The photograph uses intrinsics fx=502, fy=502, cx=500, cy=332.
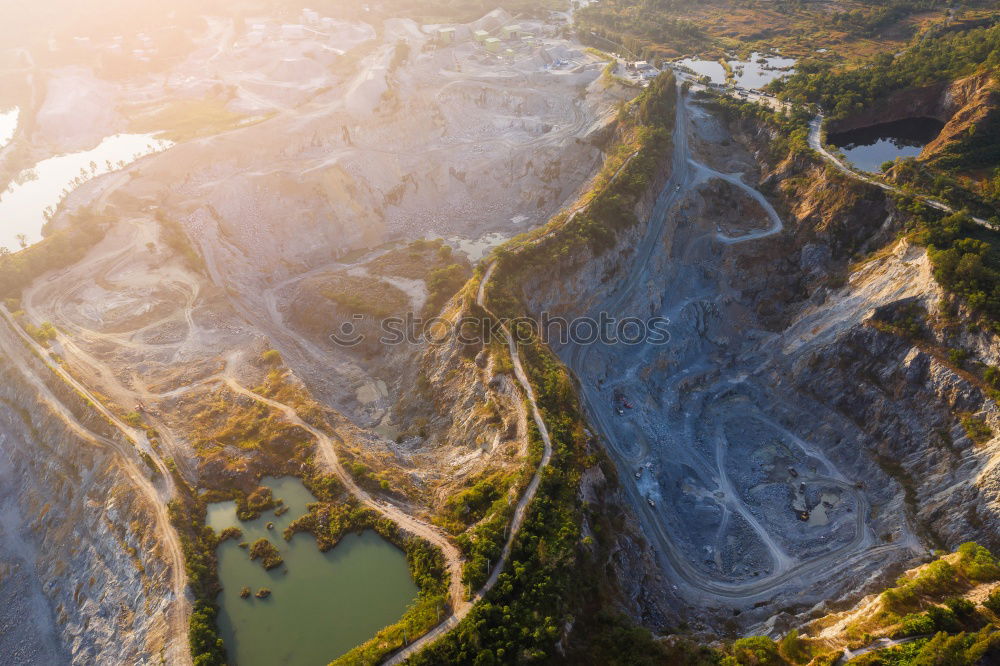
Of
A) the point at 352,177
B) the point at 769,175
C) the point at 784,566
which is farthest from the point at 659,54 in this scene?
the point at 784,566

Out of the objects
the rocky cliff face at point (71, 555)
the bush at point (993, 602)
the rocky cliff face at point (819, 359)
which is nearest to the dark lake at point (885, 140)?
the rocky cliff face at point (819, 359)

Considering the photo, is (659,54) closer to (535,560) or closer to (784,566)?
(784,566)

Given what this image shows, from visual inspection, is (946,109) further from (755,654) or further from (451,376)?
(755,654)

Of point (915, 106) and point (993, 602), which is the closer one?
point (993, 602)

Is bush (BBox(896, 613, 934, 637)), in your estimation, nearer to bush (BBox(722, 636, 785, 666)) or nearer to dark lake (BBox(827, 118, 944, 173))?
bush (BBox(722, 636, 785, 666))

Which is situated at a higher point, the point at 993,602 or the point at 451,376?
the point at 451,376

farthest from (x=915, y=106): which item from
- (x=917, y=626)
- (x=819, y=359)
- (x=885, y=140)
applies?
(x=917, y=626)

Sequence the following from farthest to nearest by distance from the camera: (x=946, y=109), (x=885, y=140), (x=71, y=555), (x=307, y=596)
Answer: (x=885, y=140) < (x=946, y=109) < (x=71, y=555) < (x=307, y=596)

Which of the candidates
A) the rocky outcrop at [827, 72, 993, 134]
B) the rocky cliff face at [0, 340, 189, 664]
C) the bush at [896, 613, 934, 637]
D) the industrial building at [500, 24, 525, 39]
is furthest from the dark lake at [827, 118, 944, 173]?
the rocky cliff face at [0, 340, 189, 664]

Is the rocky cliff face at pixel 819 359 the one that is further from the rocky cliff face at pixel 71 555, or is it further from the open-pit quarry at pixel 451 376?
the rocky cliff face at pixel 71 555
